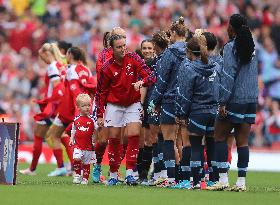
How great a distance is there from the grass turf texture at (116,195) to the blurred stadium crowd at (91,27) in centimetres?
A: 1217

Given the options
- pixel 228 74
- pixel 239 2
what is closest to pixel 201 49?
pixel 228 74

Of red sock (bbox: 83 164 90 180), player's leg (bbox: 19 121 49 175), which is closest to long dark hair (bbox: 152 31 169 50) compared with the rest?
red sock (bbox: 83 164 90 180)

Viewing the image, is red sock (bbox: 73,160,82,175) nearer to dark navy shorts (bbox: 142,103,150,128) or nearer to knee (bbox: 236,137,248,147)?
dark navy shorts (bbox: 142,103,150,128)

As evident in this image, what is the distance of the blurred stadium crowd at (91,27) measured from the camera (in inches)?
1136

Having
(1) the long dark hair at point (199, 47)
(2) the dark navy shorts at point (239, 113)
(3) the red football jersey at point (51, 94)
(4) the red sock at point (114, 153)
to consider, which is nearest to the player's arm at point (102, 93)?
(4) the red sock at point (114, 153)

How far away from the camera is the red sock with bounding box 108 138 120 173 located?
54.5 feet

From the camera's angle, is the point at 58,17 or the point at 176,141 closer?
the point at 176,141

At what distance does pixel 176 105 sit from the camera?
52.5ft

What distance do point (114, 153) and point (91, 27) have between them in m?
15.8

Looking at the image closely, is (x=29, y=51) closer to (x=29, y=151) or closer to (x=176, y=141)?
(x=29, y=151)

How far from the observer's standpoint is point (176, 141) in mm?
17281

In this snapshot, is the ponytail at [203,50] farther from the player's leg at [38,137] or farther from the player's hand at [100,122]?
the player's leg at [38,137]

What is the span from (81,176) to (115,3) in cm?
1620

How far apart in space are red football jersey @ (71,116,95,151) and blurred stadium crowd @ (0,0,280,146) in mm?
11141
